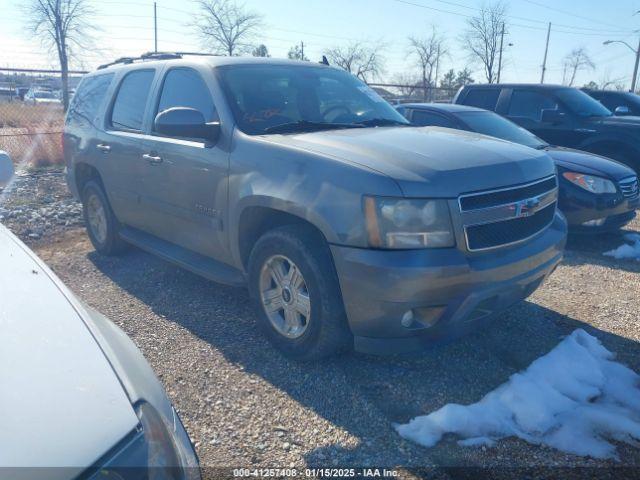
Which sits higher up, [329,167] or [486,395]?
[329,167]

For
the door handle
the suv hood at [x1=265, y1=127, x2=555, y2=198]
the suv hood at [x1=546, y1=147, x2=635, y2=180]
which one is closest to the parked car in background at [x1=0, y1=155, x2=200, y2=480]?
the suv hood at [x1=265, y1=127, x2=555, y2=198]

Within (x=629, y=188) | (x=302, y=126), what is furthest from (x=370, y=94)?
(x=629, y=188)

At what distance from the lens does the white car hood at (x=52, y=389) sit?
1.27 m

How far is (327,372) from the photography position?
335 centimetres

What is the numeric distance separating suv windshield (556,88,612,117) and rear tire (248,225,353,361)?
6.66 m

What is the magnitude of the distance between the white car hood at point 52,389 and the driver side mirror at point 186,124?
1.89 m

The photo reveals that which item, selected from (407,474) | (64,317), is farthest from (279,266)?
(64,317)

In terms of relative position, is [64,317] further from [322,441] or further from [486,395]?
[486,395]

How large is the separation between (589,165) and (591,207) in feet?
1.87

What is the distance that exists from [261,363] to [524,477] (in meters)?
1.68

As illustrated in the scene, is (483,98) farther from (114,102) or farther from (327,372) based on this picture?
(327,372)

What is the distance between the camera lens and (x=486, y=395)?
3.06m

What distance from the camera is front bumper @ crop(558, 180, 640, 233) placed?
586cm

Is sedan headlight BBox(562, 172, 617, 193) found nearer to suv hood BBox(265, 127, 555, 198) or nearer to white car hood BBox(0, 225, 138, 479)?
suv hood BBox(265, 127, 555, 198)
